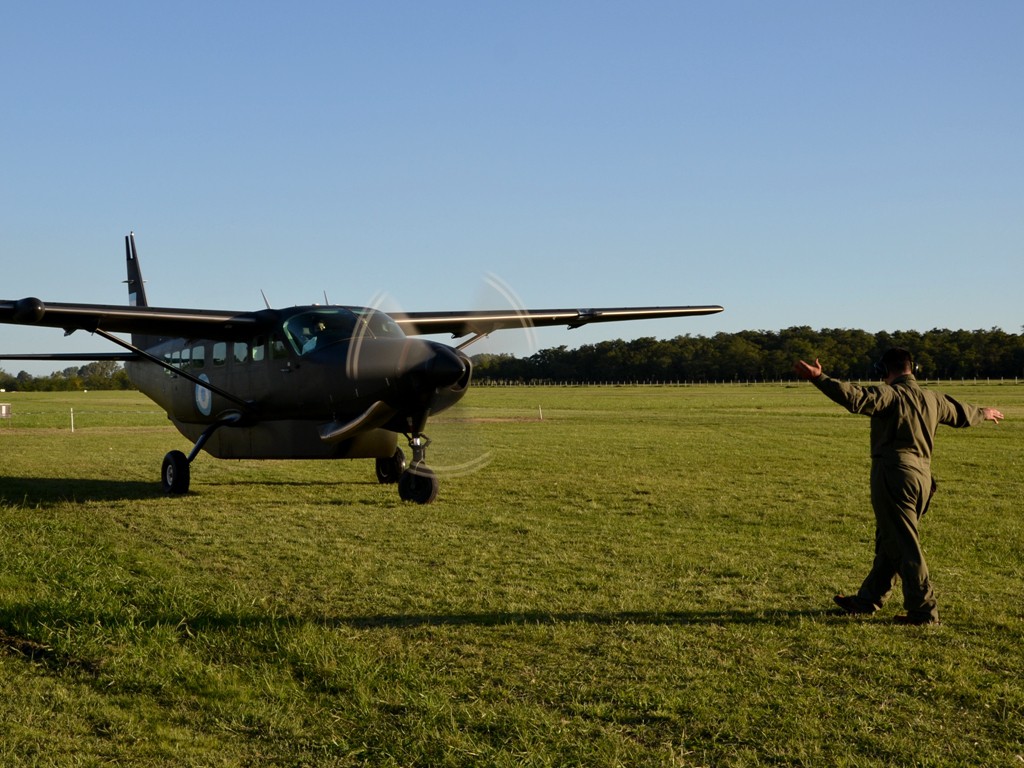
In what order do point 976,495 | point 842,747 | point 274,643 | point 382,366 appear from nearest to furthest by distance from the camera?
point 842,747 < point 274,643 < point 382,366 < point 976,495

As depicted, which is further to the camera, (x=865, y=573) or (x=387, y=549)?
(x=387, y=549)

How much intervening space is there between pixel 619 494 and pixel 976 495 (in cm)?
552

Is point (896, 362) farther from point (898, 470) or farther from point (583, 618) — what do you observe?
point (583, 618)

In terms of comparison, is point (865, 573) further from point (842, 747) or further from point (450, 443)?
point (450, 443)

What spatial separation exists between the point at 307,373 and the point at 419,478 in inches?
90.9

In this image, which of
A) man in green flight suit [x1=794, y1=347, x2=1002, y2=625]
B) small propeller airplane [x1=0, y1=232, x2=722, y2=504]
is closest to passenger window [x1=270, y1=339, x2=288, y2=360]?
small propeller airplane [x1=0, y1=232, x2=722, y2=504]

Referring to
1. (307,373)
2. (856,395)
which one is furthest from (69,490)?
(856,395)

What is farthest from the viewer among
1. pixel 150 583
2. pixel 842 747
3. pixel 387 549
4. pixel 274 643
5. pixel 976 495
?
pixel 976 495

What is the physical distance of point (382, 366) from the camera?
40.8ft

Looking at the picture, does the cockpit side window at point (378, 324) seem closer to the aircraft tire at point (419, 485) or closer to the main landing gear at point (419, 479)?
the main landing gear at point (419, 479)

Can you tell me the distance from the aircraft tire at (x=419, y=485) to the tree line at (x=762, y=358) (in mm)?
114512

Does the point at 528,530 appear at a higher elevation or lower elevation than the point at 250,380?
lower

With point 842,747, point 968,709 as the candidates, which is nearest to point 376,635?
point 842,747

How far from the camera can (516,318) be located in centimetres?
1565
